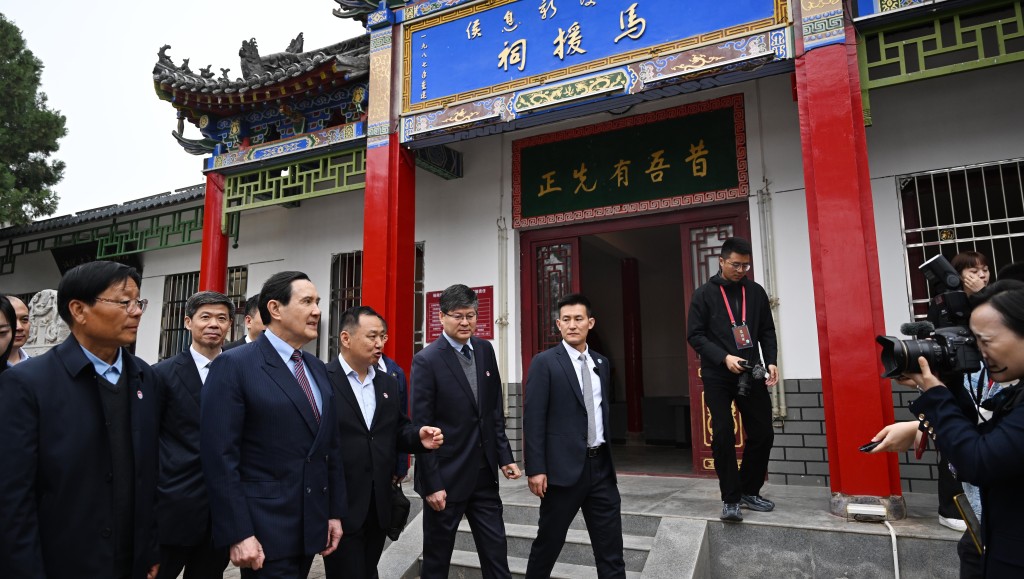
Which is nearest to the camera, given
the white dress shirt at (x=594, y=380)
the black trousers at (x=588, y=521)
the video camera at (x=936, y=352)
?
the video camera at (x=936, y=352)

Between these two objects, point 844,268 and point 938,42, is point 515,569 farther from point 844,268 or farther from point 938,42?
point 938,42

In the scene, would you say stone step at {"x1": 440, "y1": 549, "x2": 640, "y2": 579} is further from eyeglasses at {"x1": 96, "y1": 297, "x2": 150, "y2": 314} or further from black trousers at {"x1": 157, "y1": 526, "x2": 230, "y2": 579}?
eyeglasses at {"x1": 96, "y1": 297, "x2": 150, "y2": 314}

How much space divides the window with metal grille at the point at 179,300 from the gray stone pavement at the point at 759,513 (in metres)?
4.30

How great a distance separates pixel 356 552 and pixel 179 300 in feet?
25.1

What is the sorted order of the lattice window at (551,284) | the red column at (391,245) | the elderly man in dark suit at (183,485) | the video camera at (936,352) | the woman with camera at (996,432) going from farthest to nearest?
the lattice window at (551,284)
the red column at (391,245)
the elderly man in dark suit at (183,485)
the video camera at (936,352)
the woman with camera at (996,432)

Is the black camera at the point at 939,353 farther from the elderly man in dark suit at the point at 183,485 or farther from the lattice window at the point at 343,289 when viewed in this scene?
the lattice window at the point at 343,289

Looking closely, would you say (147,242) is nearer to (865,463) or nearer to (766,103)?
(766,103)

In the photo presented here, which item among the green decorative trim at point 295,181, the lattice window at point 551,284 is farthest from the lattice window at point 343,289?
the lattice window at point 551,284

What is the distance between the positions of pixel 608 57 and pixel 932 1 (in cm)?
224

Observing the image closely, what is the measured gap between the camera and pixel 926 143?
5188 millimetres

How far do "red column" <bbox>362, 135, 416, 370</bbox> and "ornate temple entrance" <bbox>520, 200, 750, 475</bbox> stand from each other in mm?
1271

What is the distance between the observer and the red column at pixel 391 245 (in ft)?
20.1

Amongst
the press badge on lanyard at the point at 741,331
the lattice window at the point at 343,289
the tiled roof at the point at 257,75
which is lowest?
the press badge on lanyard at the point at 741,331

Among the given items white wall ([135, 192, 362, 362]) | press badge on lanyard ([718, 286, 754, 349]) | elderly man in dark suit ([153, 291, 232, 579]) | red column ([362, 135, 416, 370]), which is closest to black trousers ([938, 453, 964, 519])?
press badge on lanyard ([718, 286, 754, 349])
